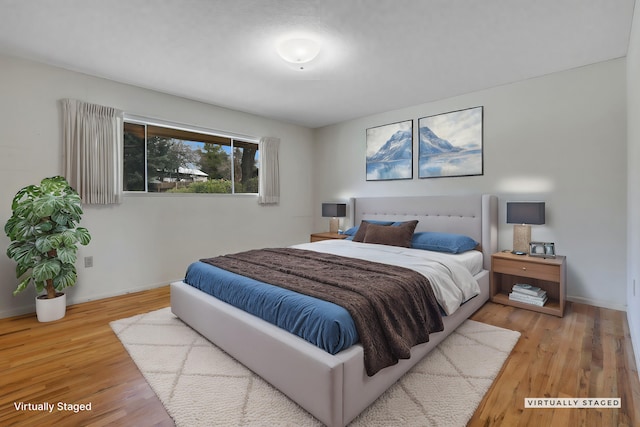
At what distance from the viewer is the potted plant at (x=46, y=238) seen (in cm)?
280

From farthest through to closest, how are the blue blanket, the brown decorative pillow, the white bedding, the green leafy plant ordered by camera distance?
the brown decorative pillow → the green leafy plant → the white bedding → the blue blanket

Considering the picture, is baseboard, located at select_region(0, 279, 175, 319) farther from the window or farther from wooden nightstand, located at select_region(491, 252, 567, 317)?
wooden nightstand, located at select_region(491, 252, 567, 317)

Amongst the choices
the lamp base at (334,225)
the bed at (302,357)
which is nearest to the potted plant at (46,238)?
the bed at (302,357)

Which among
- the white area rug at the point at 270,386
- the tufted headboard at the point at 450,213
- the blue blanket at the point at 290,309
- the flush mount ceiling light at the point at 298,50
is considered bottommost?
the white area rug at the point at 270,386

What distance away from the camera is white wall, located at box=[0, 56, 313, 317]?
3088mm

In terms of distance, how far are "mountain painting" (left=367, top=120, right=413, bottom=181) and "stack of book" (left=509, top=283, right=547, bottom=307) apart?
206cm

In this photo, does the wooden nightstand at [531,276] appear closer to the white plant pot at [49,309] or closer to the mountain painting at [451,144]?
the mountain painting at [451,144]

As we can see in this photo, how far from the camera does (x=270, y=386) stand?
1.93 meters

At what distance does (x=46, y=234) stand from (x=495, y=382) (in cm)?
402

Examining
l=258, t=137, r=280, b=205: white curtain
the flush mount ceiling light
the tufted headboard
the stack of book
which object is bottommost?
the stack of book

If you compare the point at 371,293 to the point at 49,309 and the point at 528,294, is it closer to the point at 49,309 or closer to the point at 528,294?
the point at 528,294

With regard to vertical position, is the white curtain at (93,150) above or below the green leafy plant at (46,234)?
above

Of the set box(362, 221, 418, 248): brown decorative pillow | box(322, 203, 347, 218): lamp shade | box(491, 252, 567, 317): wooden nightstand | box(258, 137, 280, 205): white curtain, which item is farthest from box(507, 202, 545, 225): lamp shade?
box(258, 137, 280, 205): white curtain

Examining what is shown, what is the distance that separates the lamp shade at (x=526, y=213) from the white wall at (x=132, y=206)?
3.56 metres
